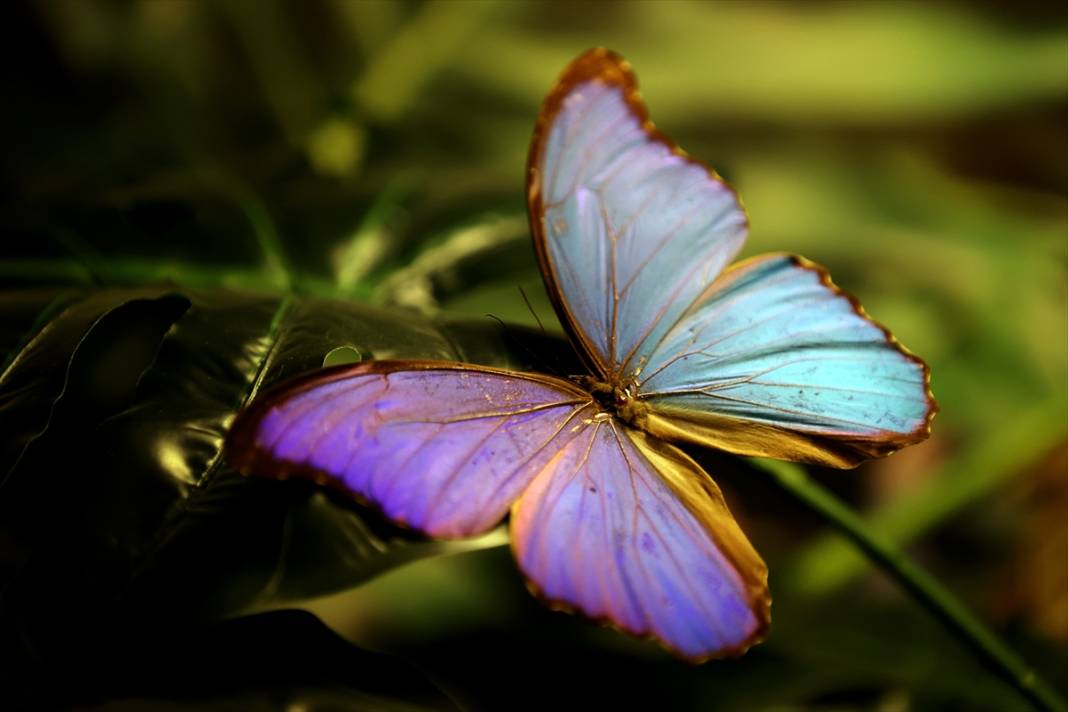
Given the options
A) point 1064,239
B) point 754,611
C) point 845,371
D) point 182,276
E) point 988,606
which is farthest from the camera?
point 1064,239

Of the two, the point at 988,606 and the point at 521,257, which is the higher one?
the point at 521,257

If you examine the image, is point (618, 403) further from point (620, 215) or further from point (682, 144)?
point (682, 144)

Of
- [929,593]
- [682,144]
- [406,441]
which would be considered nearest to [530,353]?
[406,441]

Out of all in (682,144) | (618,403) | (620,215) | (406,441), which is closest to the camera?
(406,441)

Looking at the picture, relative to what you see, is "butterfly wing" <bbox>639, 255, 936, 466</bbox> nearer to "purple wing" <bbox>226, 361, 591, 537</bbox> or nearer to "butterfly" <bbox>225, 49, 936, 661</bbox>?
"butterfly" <bbox>225, 49, 936, 661</bbox>

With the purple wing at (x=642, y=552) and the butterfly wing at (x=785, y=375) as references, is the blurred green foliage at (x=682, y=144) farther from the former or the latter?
the purple wing at (x=642, y=552)

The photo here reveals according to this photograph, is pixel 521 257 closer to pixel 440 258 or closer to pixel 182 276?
pixel 440 258

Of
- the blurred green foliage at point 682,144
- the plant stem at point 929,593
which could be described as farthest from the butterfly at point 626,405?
the blurred green foliage at point 682,144

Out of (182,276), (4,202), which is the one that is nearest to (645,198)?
(182,276)
